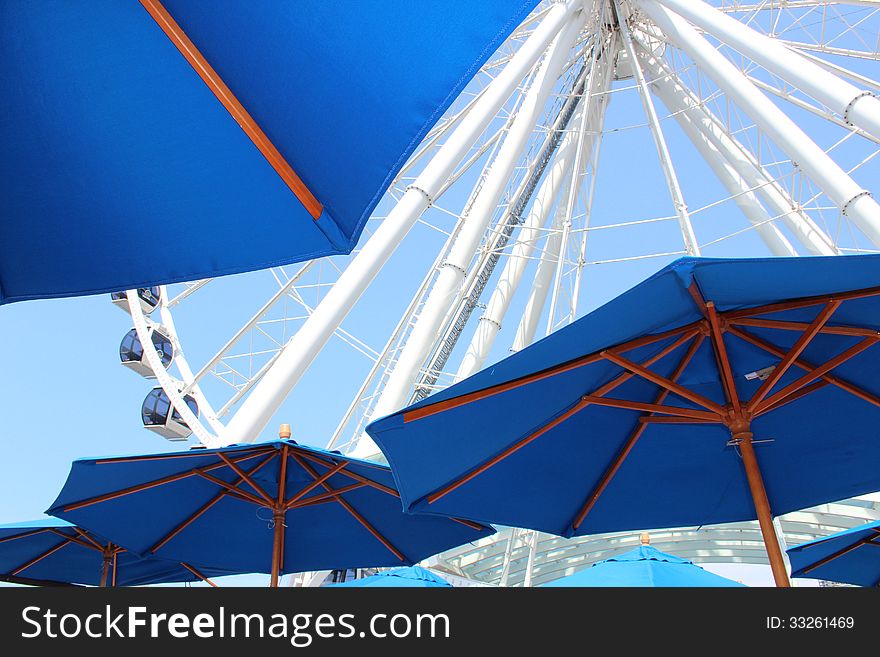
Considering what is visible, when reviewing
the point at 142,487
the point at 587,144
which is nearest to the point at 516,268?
the point at 587,144

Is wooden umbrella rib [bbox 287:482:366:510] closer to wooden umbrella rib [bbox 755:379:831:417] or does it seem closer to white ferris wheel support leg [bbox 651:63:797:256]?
wooden umbrella rib [bbox 755:379:831:417]

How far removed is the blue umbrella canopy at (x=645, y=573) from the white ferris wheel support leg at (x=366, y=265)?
3524 millimetres

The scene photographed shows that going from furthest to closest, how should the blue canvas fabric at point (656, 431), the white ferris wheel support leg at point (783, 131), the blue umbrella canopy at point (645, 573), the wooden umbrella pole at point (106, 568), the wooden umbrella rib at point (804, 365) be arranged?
1. the wooden umbrella pole at point (106, 568)
2. the white ferris wheel support leg at point (783, 131)
3. the blue umbrella canopy at point (645, 573)
4. the wooden umbrella rib at point (804, 365)
5. the blue canvas fabric at point (656, 431)

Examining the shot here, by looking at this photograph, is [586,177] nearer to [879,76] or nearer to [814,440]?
[879,76]

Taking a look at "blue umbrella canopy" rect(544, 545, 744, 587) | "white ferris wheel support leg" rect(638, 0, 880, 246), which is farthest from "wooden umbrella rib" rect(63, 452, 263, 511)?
"white ferris wheel support leg" rect(638, 0, 880, 246)

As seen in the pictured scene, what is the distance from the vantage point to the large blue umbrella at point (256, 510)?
22.1 feet

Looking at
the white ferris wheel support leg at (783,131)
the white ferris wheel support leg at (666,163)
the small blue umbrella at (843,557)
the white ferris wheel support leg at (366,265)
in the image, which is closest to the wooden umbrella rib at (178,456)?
the white ferris wheel support leg at (366,265)

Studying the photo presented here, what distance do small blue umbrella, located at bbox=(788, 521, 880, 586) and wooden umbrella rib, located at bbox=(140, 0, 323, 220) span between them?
6.15m

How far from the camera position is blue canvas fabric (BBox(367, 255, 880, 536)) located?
3.94 metres

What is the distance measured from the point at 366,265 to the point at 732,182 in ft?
26.1

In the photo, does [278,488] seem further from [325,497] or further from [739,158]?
[739,158]

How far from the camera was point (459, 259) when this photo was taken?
10641 millimetres

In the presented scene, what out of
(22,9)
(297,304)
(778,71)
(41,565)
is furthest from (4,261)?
(297,304)

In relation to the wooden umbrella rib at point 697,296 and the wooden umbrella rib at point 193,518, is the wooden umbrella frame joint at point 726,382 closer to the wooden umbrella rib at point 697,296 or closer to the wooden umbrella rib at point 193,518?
the wooden umbrella rib at point 697,296
